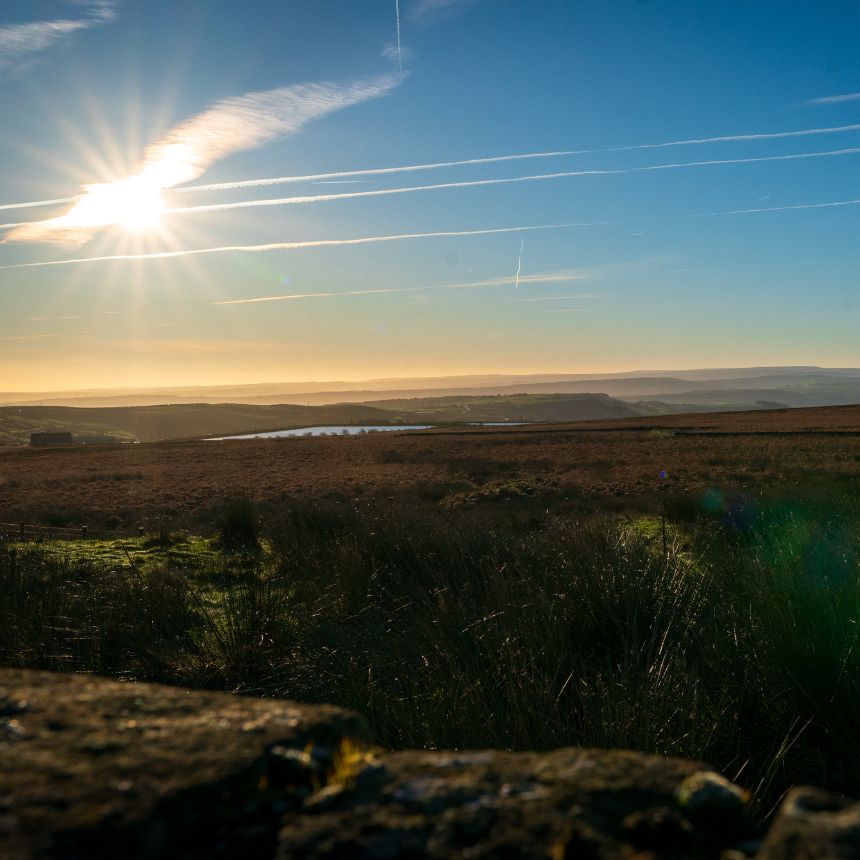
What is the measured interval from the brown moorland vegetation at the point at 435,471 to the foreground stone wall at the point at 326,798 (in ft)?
45.6

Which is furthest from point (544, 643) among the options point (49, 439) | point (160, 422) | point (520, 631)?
point (160, 422)

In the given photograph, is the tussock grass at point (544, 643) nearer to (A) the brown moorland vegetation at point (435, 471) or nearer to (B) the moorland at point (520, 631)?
(B) the moorland at point (520, 631)

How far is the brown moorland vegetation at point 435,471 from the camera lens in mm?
22828

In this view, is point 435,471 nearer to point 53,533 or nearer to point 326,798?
point 53,533

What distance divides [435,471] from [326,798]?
33854 mm

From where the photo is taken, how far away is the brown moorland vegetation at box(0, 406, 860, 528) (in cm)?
2283

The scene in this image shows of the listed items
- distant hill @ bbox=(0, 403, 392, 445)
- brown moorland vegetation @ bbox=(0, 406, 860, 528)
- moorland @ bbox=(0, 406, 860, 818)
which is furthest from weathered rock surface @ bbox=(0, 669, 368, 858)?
distant hill @ bbox=(0, 403, 392, 445)

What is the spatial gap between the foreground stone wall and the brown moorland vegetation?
45.6 feet

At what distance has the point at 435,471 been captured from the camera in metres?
34.8

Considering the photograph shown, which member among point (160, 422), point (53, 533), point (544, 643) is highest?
point (160, 422)

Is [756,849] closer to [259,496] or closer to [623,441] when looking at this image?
[259,496]

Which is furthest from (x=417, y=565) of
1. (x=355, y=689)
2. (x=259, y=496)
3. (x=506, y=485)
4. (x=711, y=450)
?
(x=711, y=450)

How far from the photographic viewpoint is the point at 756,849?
2.95 feet

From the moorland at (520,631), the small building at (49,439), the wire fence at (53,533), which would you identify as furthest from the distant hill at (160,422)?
the moorland at (520,631)
